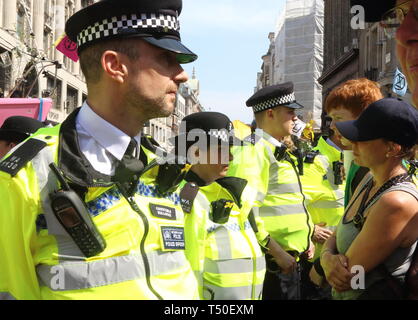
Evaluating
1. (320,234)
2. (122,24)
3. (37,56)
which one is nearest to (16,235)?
(122,24)

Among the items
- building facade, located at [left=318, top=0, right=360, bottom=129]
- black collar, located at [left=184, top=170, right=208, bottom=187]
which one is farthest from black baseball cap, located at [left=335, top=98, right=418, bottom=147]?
building facade, located at [left=318, top=0, right=360, bottom=129]

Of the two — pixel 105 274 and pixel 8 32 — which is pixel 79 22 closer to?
pixel 105 274

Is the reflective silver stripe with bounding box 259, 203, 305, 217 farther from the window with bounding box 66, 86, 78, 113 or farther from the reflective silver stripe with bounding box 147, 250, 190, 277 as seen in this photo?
the window with bounding box 66, 86, 78, 113

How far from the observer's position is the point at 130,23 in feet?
6.82

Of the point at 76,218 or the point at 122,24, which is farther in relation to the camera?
the point at 122,24

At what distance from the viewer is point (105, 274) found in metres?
1.85

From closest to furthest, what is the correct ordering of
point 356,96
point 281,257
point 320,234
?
1. point 356,96
2. point 281,257
3. point 320,234

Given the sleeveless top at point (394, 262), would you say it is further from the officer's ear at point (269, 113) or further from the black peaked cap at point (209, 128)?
the officer's ear at point (269, 113)

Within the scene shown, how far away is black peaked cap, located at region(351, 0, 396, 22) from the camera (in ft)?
6.37

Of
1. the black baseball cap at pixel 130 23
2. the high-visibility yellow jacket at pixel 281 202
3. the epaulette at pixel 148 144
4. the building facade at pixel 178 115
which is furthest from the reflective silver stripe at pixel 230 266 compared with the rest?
the building facade at pixel 178 115

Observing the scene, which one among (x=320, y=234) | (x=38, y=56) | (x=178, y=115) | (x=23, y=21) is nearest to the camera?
(x=320, y=234)

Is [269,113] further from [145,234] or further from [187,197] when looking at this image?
[145,234]

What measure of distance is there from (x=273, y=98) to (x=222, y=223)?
2.08m
